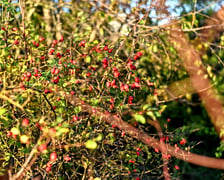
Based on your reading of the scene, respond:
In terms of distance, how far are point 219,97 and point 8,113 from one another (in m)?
3.49

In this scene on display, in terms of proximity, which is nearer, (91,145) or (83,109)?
(91,145)

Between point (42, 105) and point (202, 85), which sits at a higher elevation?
point (42, 105)

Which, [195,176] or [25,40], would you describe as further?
[195,176]

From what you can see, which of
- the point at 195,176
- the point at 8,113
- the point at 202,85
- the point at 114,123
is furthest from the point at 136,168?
the point at 195,176

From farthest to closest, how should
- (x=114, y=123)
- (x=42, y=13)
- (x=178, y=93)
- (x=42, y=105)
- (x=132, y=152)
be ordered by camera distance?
(x=42, y=13), (x=178, y=93), (x=132, y=152), (x=42, y=105), (x=114, y=123)

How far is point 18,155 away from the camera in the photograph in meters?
2.17

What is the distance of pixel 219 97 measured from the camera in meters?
4.57

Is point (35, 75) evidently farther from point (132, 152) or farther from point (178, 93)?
point (178, 93)

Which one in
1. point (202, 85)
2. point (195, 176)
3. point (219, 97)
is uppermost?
point (202, 85)

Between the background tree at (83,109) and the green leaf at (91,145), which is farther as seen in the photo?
the background tree at (83,109)

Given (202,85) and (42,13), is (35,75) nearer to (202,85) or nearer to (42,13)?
(202,85)

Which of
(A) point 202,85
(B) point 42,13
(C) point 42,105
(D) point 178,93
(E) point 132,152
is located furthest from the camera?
(B) point 42,13

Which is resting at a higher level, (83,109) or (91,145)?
(91,145)

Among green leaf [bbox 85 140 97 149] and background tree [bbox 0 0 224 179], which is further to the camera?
background tree [bbox 0 0 224 179]
